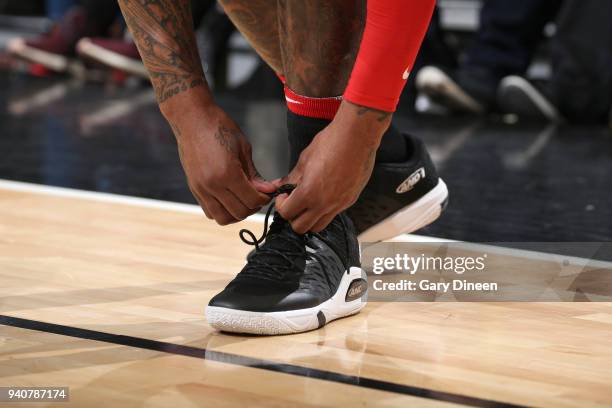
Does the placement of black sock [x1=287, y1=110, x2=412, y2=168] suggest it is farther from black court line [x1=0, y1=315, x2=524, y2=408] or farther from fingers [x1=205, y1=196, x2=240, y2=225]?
black court line [x1=0, y1=315, x2=524, y2=408]

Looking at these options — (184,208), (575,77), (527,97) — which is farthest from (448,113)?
(184,208)

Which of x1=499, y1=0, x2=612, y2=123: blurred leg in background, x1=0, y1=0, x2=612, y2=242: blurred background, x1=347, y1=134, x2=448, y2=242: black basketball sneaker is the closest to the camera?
x1=347, y1=134, x2=448, y2=242: black basketball sneaker

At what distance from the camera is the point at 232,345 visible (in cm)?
97

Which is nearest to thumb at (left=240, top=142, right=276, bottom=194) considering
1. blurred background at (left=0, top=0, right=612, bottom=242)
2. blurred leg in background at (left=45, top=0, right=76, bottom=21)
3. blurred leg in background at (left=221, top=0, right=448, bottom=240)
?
blurred leg in background at (left=221, top=0, right=448, bottom=240)

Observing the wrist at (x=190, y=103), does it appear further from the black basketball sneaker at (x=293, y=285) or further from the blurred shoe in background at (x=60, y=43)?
the blurred shoe in background at (x=60, y=43)

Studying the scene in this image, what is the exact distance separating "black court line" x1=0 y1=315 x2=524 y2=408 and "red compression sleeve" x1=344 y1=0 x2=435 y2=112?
23 centimetres

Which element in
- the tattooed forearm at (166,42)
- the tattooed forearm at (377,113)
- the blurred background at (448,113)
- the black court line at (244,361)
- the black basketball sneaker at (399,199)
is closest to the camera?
the black court line at (244,361)

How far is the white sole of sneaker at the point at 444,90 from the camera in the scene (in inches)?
112

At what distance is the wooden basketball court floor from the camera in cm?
84

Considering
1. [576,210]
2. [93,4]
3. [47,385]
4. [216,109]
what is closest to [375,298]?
[216,109]

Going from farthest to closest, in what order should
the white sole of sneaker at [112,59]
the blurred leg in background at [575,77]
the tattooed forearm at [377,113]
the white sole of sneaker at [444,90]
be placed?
the white sole of sneaker at [112,59], the white sole of sneaker at [444,90], the blurred leg in background at [575,77], the tattooed forearm at [377,113]

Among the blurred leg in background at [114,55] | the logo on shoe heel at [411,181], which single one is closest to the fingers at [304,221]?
the logo on shoe heel at [411,181]

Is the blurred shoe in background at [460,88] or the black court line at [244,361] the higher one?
the blurred shoe in background at [460,88]

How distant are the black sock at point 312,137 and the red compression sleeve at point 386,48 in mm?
157
